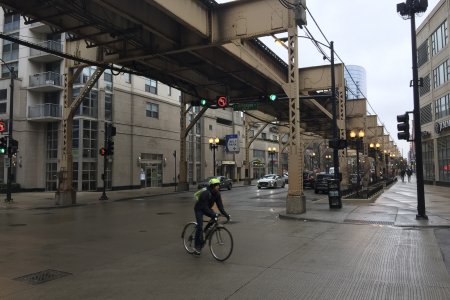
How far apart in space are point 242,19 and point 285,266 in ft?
43.8

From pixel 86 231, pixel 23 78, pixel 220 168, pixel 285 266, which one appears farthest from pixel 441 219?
pixel 220 168

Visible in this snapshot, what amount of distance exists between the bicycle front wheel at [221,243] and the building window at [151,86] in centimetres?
3620

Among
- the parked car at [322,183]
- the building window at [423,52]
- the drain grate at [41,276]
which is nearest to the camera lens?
the drain grate at [41,276]

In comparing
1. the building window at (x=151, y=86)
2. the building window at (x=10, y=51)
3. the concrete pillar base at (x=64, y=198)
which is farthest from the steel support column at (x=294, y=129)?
the building window at (x=10, y=51)

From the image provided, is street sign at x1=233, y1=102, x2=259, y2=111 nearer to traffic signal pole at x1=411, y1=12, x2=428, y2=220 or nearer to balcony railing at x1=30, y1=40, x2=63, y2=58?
traffic signal pole at x1=411, y1=12, x2=428, y2=220

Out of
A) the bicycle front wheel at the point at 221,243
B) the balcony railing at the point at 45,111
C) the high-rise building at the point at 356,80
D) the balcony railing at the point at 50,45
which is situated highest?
the balcony railing at the point at 50,45

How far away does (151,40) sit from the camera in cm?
2012

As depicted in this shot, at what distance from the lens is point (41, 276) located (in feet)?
24.3

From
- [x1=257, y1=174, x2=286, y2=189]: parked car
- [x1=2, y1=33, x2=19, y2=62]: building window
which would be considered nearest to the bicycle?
[x1=257, y1=174, x2=286, y2=189]: parked car

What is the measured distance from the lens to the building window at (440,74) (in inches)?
1500

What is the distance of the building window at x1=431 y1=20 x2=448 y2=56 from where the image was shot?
37.6 m

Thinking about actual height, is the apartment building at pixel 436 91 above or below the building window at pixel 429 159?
above

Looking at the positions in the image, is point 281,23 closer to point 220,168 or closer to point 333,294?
point 333,294

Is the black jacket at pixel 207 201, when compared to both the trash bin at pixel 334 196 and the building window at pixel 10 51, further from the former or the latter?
the building window at pixel 10 51
